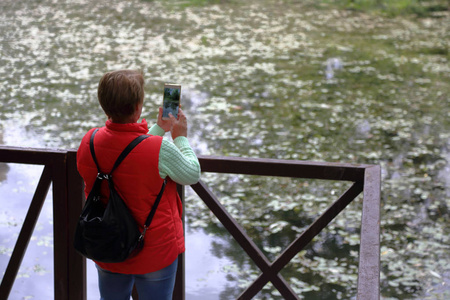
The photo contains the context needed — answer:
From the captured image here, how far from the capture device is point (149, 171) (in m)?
2.38

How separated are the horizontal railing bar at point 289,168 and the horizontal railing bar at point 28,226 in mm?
835

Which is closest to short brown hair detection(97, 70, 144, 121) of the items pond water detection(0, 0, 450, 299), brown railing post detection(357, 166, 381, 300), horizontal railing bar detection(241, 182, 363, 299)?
brown railing post detection(357, 166, 381, 300)

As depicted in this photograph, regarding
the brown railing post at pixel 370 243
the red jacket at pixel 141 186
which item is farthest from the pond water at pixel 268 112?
the red jacket at pixel 141 186

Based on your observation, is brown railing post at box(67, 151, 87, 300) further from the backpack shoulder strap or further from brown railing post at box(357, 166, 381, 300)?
brown railing post at box(357, 166, 381, 300)

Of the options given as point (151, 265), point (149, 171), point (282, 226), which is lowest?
point (282, 226)

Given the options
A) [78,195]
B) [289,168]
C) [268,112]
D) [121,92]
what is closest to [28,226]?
[78,195]

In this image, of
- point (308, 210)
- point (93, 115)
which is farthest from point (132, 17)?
point (308, 210)

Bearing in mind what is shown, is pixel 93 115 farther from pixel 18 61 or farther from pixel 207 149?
pixel 18 61

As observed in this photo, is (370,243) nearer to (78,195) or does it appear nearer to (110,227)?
(110,227)

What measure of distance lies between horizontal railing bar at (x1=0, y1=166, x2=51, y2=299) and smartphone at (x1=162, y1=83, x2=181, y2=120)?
867 millimetres

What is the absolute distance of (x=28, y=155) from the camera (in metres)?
3.11

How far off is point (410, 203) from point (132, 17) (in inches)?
528

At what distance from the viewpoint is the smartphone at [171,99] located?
259 centimetres

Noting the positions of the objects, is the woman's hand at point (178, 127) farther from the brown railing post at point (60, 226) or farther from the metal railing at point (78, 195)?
the brown railing post at point (60, 226)
